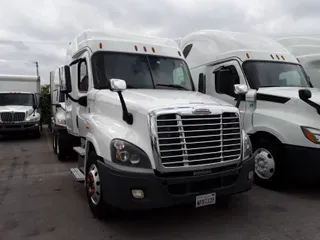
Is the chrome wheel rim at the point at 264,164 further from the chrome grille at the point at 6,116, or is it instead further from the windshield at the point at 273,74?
the chrome grille at the point at 6,116

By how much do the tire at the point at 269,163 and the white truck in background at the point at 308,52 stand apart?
5.00m

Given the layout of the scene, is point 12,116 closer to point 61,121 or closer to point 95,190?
point 61,121

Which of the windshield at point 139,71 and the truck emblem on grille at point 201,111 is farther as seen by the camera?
the windshield at point 139,71

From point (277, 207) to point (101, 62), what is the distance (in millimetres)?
3641

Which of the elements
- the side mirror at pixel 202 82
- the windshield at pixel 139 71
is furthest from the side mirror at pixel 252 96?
the windshield at pixel 139 71

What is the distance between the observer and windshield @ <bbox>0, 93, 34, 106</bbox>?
13789 millimetres

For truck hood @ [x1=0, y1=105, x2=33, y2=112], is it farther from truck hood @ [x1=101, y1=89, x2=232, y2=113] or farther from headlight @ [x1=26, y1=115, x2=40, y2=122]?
truck hood @ [x1=101, y1=89, x2=232, y2=113]

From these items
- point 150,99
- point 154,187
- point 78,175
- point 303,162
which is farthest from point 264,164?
point 78,175

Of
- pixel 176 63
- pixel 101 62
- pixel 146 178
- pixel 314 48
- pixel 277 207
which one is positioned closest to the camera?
pixel 146 178

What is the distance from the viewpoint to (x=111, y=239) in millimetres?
3662

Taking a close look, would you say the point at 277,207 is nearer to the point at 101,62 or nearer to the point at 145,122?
the point at 145,122

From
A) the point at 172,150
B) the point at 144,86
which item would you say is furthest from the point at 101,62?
the point at 172,150

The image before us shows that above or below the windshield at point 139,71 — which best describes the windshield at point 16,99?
below

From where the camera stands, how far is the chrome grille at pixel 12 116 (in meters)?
12.7
